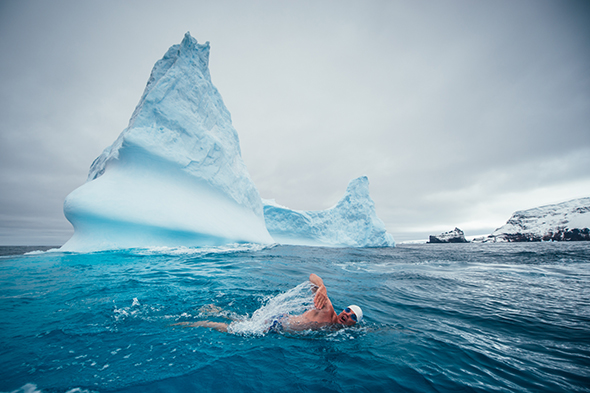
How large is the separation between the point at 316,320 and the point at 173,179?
47.7ft

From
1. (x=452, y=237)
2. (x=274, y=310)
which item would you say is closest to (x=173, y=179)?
(x=274, y=310)

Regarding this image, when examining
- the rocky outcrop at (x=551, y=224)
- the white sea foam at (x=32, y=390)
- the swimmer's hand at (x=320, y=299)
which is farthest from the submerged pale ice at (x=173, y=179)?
the rocky outcrop at (x=551, y=224)

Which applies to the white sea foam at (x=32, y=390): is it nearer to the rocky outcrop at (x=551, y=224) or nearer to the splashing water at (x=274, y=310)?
the splashing water at (x=274, y=310)

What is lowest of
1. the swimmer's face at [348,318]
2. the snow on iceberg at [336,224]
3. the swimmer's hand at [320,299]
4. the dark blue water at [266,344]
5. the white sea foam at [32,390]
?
the dark blue water at [266,344]

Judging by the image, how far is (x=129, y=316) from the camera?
3.53 meters

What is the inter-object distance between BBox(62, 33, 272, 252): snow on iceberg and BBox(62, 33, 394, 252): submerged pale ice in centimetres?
5

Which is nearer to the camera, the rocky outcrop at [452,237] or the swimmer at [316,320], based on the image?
the swimmer at [316,320]

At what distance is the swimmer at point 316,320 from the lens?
3297 millimetres

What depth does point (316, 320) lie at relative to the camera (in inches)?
133

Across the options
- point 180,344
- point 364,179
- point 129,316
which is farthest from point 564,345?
point 364,179

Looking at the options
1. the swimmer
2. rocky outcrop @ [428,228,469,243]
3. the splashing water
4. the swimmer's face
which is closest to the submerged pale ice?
the splashing water

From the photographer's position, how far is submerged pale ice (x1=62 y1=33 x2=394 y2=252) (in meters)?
11.6

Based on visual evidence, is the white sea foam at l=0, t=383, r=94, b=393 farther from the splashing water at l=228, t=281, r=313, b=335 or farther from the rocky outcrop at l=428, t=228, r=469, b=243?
the rocky outcrop at l=428, t=228, r=469, b=243

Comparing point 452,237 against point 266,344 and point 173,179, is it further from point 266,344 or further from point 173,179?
point 266,344
